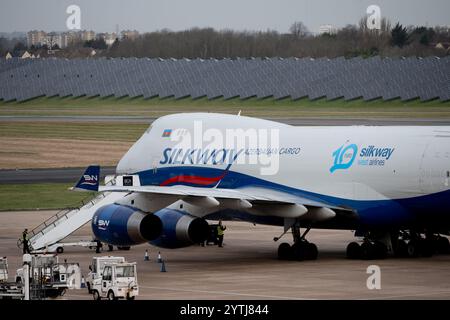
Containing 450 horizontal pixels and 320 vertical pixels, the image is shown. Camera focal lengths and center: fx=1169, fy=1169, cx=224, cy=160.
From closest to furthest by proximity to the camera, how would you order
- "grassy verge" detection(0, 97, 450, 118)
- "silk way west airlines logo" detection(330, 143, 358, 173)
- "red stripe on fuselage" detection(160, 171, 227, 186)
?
1. "silk way west airlines logo" detection(330, 143, 358, 173)
2. "red stripe on fuselage" detection(160, 171, 227, 186)
3. "grassy verge" detection(0, 97, 450, 118)

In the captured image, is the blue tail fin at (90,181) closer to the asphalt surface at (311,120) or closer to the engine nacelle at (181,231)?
the engine nacelle at (181,231)

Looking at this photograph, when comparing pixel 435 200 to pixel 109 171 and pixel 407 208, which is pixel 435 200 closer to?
pixel 407 208

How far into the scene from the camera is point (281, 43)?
14712 centimetres

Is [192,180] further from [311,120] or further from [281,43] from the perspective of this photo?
[281,43]

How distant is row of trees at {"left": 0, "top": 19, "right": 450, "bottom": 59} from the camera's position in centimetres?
11925

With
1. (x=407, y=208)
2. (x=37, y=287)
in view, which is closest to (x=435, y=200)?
(x=407, y=208)

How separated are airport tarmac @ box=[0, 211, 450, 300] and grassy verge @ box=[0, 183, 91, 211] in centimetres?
1029

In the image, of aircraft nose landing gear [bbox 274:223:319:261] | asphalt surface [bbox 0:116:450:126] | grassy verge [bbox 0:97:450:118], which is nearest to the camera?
aircraft nose landing gear [bbox 274:223:319:261]

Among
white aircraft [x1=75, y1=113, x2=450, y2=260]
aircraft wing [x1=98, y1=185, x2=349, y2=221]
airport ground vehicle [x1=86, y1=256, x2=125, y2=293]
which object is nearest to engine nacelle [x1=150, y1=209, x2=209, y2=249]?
white aircraft [x1=75, y1=113, x2=450, y2=260]

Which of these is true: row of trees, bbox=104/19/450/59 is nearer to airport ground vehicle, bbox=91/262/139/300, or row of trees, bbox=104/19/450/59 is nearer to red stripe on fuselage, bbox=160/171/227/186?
red stripe on fuselage, bbox=160/171/227/186

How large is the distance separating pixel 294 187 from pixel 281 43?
10105cm

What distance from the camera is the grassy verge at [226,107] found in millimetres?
127250

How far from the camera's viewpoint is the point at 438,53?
11694 cm
